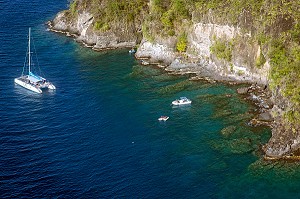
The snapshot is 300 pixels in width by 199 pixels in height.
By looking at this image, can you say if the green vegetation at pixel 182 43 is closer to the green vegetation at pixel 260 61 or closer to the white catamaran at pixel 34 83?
the green vegetation at pixel 260 61

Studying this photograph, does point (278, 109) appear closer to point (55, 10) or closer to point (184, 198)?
point (184, 198)

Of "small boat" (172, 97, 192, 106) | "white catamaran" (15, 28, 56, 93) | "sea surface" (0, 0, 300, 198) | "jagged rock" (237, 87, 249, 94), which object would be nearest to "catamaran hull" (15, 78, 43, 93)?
"white catamaran" (15, 28, 56, 93)

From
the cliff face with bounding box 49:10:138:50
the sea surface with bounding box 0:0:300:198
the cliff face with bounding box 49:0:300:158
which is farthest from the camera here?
the cliff face with bounding box 49:10:138:50

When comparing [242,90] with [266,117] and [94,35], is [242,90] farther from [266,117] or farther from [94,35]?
[94,35]

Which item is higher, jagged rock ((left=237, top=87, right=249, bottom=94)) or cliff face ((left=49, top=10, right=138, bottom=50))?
cliff face ((left=49, top=10, right=138, bottom=50))

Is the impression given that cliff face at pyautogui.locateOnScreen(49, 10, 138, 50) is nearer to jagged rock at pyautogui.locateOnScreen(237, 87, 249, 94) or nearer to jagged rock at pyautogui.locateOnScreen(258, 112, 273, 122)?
jagged rock at pyautogui.locateOnScreen(237, 87, 249, 94)

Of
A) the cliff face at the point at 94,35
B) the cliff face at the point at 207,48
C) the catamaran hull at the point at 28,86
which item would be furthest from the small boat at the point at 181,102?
the cliff face at the point at 94,35

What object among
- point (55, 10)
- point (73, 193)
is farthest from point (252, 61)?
point (55, 10)
